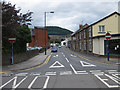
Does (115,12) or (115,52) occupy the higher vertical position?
(115,12)

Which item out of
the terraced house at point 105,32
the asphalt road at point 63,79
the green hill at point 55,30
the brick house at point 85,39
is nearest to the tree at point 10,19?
the asphalt road at point 63,79

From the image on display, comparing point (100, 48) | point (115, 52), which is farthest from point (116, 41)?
point (100, 48)

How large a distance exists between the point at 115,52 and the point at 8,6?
15698mm

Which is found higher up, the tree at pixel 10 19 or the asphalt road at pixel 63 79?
the tree at pixel 10 19

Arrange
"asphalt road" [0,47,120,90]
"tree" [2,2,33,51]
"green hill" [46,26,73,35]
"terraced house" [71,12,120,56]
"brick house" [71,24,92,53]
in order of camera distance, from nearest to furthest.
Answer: "asphalt road" [0,47,120,90]
"tree" [2,2,33,51]
"terraced house" [71,12,120,56]
"brick house" [71,24,92,53]
"green hill" [46,26,73,35]

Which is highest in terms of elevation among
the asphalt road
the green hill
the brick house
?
the green hill

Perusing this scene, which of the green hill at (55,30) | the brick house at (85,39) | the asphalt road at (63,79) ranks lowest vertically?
the asphalt road at (63,79)

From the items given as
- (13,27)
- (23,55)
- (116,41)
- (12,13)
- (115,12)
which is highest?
(115,12)

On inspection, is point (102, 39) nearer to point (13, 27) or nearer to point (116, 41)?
point (116, 41)

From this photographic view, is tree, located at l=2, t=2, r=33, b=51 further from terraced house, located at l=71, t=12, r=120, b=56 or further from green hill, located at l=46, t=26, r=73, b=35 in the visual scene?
green hill, located at l=46, t=26, r=73, b=35

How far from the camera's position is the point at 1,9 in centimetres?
1244

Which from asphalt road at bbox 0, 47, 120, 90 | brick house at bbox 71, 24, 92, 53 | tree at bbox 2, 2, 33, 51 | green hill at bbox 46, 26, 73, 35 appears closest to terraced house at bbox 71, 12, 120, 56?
brick house at bbox 71, 24, 92, 53

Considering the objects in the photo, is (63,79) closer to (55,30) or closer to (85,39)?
(85,39)

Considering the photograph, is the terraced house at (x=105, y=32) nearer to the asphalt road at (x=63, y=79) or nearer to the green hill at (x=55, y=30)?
the asphalt road at (x=63, y=79)
